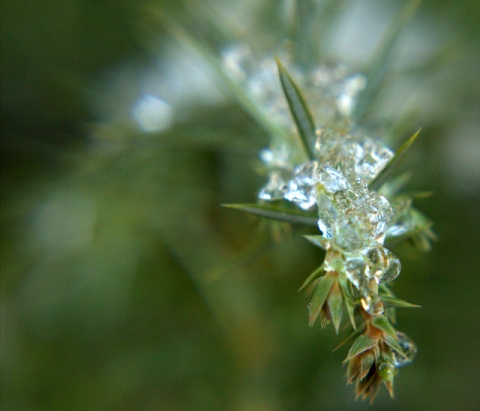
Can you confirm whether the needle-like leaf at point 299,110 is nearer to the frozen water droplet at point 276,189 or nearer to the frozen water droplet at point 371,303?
the frozen water droplet at point 276,189

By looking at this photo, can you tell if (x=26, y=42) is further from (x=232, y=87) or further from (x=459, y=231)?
(x=459, y=231)

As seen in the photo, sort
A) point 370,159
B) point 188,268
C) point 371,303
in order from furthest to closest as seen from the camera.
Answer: point 188,268, point 370,159, point 371,303

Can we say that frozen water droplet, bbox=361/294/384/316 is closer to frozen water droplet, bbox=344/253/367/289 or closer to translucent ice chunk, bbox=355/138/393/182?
frozen water droplet, bbox=344/253/367/289

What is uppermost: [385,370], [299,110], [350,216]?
[299,110]

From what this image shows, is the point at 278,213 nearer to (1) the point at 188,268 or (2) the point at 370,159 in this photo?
(2) the point at 370,159

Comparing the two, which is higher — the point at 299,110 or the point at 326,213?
the point at 299,110

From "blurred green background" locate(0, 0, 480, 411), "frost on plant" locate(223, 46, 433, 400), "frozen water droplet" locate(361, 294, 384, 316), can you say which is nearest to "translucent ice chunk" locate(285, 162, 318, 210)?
"frost on plant" locate(223, 46, 433, 400)

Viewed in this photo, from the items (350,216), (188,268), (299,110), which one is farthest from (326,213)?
(188,268)

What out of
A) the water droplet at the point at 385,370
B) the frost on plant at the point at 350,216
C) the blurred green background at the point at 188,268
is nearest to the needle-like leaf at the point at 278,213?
the frost on plant at the point at 350,216

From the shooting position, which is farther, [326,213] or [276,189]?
[276,189]

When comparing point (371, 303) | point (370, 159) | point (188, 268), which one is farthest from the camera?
point (188, 268)
